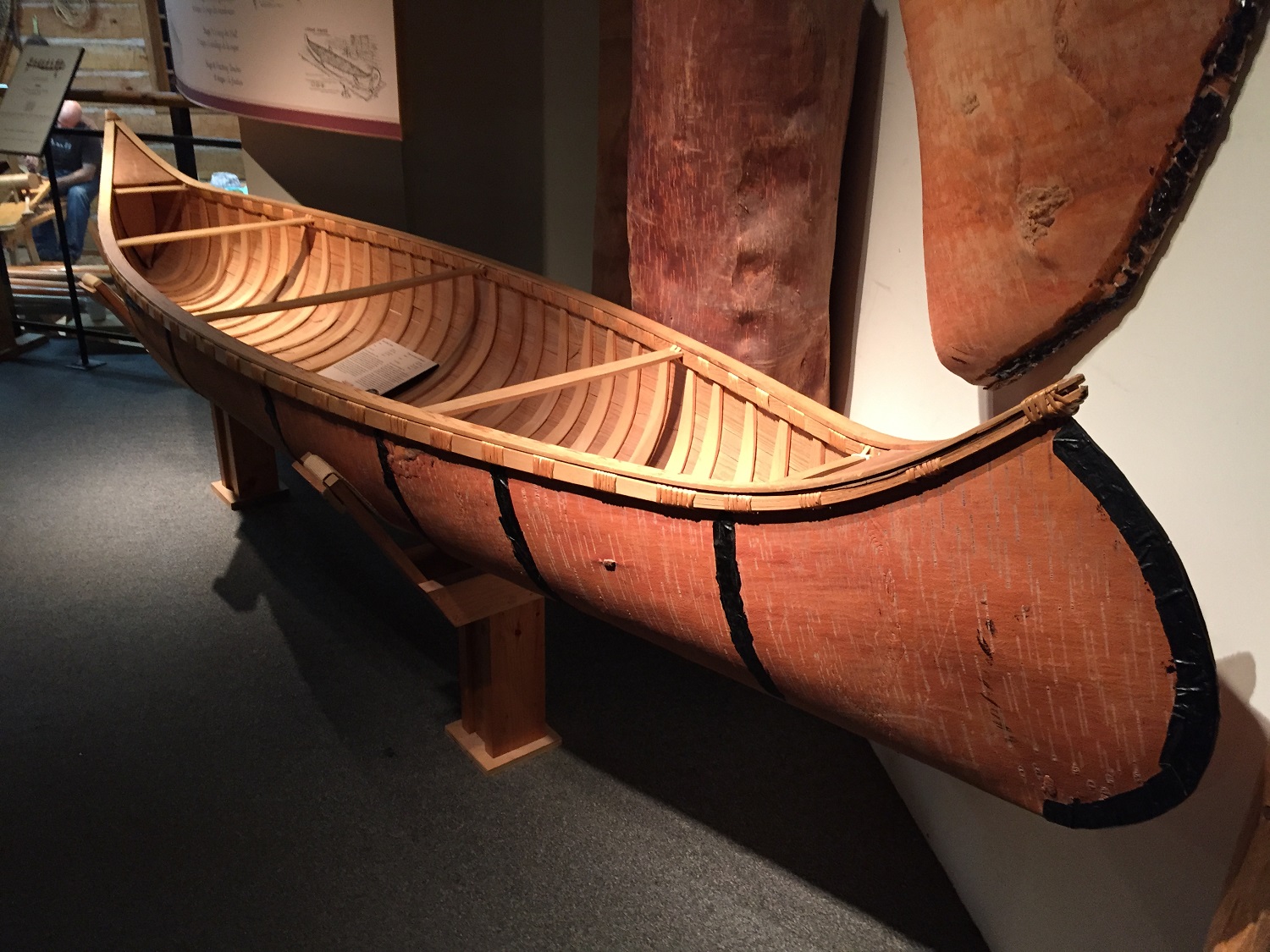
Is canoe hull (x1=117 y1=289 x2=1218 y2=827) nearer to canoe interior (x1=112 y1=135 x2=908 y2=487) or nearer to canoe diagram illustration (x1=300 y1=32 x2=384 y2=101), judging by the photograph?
canoe interior (x1=112 y1=135 x2=908 y2=487)

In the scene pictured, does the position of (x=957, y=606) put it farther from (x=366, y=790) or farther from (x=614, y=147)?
(x=614, y=147)

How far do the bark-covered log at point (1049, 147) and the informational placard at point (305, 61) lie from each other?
207cm

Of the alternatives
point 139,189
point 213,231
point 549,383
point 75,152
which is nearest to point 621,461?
point 549,383

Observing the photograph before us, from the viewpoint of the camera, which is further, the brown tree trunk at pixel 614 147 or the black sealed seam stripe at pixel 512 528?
the brown tree trunk at pixel 614 147

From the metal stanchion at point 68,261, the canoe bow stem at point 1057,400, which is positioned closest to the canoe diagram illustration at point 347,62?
the metal stanchion at point 68,261

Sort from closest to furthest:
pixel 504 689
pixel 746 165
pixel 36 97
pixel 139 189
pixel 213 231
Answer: pixel 746 165 → pixel 504 689 → pixel 213 231 → pixel 139 189 → pixel 36 97

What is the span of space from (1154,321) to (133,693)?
258 centimetres

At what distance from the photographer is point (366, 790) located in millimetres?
2232

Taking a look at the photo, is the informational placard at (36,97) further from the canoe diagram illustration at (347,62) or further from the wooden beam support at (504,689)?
the wooden beam support at (504,689)

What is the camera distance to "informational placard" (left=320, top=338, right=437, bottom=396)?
273 cm

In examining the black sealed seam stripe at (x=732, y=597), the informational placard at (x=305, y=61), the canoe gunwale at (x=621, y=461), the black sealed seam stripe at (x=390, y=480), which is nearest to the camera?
the canoe gunwale at (x=621, y=461)

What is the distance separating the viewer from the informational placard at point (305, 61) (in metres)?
3.10

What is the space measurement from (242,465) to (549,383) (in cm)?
193

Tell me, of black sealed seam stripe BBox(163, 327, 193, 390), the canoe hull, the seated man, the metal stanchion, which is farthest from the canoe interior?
the seated man
